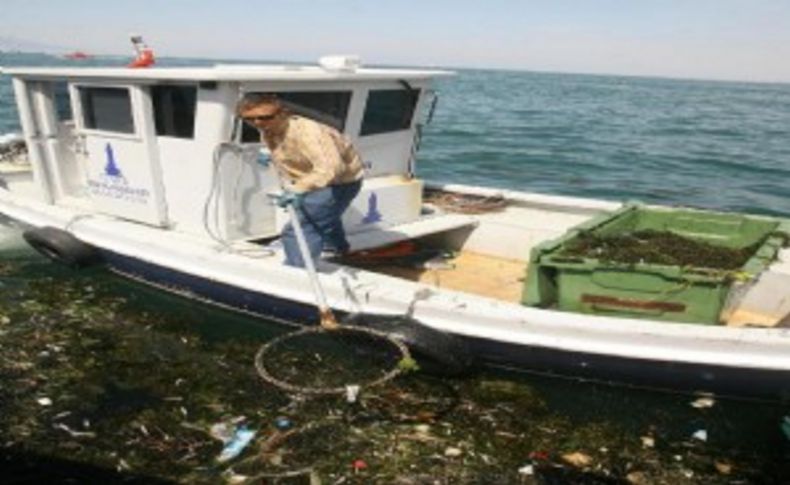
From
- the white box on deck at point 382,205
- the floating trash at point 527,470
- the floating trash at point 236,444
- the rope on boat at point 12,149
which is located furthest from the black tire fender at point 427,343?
the rope on boat at point 12,149

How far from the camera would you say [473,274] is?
27.9ft

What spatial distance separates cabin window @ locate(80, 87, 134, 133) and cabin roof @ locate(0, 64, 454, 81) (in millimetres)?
197

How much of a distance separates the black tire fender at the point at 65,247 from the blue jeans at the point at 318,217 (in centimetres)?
275

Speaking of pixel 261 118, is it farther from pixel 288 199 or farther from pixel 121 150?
pixel 121 150

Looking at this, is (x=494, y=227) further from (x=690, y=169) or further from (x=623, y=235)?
(x=690, y=169)

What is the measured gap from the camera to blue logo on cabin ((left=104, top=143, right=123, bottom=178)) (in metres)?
8.16

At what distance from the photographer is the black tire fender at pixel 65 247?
805 centimetres

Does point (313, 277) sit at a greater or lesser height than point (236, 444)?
greater

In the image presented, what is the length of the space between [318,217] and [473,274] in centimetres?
247

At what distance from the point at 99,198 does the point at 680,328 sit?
6653 mm

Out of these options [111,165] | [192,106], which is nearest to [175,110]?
[192,106]

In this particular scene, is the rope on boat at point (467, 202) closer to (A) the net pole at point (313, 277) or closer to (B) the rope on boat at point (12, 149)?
(A) the net pole at point (313, 277)

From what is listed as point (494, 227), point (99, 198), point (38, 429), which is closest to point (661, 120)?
point (494, 227)

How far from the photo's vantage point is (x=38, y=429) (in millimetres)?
5684
